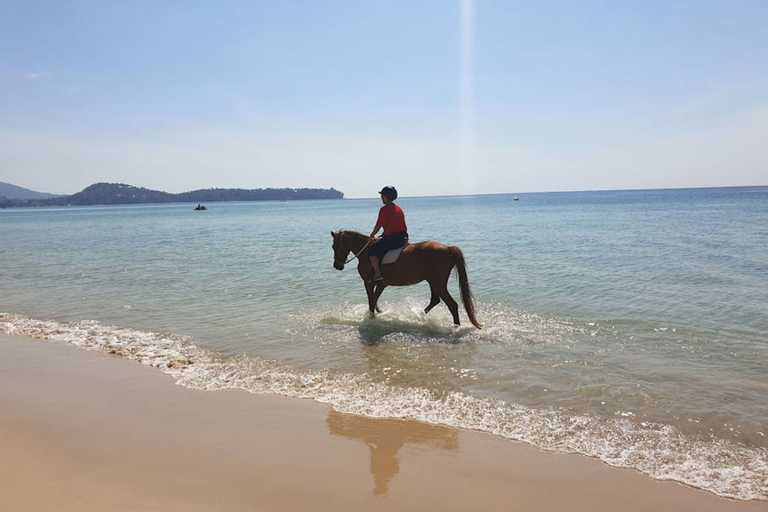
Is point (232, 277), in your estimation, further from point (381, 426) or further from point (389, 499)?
point (389, 499)

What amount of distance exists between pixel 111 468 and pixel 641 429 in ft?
17.1

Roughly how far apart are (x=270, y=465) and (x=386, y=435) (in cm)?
121

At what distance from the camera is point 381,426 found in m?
4.86

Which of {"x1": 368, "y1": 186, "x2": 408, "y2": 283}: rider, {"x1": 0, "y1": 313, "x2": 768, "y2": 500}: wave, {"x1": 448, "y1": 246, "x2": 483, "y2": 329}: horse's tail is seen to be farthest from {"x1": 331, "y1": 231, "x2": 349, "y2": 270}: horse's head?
{"x1": 0, "y1": 313, "x2": 768, "y2": 500}: wave

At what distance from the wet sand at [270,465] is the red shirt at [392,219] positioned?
204 inches

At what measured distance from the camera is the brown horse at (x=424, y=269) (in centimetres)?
936

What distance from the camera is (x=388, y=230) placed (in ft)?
33.0

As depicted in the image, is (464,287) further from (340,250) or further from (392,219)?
(340,250)

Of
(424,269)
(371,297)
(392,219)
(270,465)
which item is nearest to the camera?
(270,465)

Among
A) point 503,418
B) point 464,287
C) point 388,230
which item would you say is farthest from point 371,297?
point 503,418

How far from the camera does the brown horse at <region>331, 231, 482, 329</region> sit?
30.7 ft

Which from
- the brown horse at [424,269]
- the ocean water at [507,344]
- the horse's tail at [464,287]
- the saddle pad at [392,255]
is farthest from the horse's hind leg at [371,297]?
the horse's tail at [464,287]

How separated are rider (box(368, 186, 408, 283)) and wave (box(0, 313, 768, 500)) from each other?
152 inches

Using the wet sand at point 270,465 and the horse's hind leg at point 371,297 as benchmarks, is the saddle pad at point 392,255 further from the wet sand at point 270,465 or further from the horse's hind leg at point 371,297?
the wet sand at point 270,465
